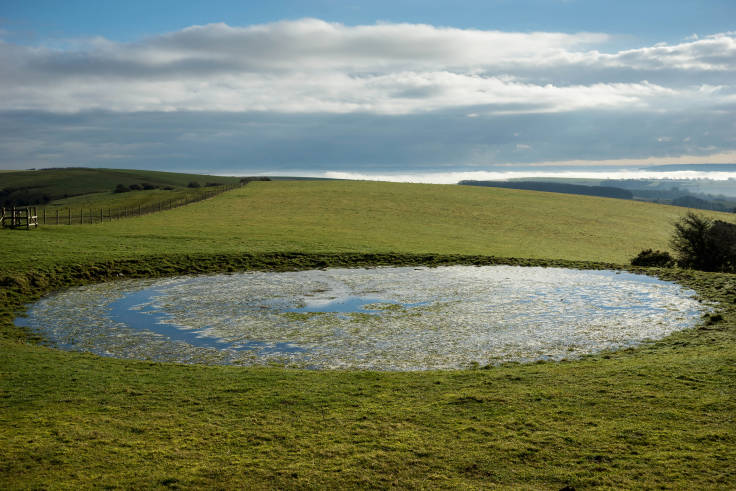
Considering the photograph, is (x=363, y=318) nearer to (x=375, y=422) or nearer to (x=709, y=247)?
(x=375, y=422)

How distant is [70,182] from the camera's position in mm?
148750

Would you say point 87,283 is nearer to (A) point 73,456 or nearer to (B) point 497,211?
(A) point 73,456

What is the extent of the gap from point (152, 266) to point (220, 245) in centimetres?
727

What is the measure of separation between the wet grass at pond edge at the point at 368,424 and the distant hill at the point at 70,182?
112473mm

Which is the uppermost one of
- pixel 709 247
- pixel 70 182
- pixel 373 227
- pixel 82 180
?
pixel 82 180

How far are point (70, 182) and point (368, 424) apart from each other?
164020mm

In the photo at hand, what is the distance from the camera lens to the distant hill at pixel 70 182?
12681 centimetres

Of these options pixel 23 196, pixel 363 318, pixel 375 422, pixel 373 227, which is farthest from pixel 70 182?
pixel 375 422

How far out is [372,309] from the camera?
21.1 m

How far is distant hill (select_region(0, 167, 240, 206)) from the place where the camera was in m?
127

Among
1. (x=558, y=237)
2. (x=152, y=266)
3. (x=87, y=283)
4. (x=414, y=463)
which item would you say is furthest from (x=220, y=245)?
(x=558, y=237)

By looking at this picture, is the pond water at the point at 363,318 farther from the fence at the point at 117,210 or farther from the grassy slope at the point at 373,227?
the fence at the point at 117,210

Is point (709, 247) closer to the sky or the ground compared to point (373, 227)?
closer to the ground

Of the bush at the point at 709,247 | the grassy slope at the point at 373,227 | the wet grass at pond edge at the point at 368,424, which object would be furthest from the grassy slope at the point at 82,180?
the wet grass at pond edge at the point at 368,424
